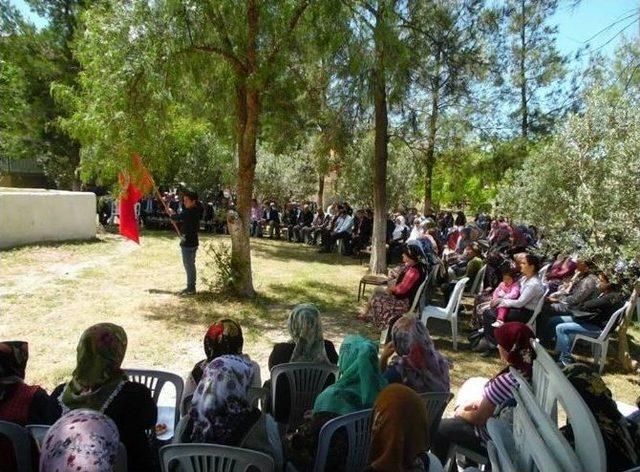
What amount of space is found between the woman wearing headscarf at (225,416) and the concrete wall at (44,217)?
10557 mm

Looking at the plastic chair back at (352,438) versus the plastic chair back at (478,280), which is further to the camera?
the plastic chair back at (478,280)

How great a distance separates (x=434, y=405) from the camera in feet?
9.84

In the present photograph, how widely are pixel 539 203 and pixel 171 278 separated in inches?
307

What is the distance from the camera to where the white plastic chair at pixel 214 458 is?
215 centimetres

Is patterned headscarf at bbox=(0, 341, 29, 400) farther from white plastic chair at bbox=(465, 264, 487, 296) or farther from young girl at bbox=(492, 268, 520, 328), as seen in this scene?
white plastic chair at bbox=(465, 264, 487, 296)

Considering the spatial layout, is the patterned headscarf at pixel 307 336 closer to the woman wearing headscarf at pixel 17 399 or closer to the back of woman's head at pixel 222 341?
the back of woman's head at pixel 222 341

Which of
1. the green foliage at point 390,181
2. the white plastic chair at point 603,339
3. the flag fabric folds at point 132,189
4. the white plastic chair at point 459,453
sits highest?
the green foliage at point 390,181

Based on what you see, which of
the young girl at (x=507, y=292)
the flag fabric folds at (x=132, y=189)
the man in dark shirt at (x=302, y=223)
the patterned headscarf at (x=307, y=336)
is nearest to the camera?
the patterned headscarf at (x=307, y=336)

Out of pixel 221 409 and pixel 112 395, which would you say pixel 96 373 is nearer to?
pixel 112 395

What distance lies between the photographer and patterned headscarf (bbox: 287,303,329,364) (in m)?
3.56

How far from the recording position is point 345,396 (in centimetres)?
275

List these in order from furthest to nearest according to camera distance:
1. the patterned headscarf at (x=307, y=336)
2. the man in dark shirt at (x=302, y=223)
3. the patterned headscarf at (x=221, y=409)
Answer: the man in dark shirt at (x=302, y=223) → the patterned headscarf at (x=307, y=336) → the patterned headscarf at (x=221, y=409)

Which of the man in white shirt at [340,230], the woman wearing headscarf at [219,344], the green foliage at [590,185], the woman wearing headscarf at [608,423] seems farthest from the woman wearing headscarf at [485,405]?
the man in white shirt at [340,230]

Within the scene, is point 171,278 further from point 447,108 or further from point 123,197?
point 447,108
